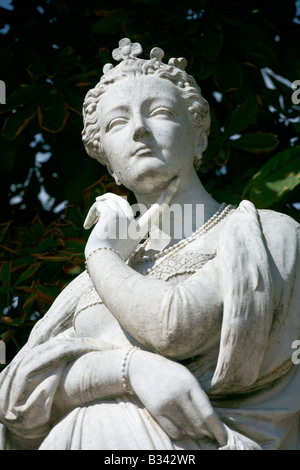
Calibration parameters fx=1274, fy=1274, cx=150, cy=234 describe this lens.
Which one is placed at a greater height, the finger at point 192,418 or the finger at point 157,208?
the finger at point 157,208

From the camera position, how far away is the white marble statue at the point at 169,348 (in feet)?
14.3

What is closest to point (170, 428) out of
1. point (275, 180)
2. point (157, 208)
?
point (157, 208)

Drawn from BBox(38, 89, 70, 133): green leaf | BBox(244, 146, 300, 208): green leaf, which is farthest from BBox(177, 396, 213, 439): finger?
BBox(38, 89, 70, 133): green leaf

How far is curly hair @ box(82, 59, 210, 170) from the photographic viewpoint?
17.4ft

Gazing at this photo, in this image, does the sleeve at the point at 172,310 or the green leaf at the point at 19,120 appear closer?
the sleeve at the point at 172,310

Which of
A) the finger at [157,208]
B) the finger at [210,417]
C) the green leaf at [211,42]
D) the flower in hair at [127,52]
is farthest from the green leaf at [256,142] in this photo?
the finger at [210,417]

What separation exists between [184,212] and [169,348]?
85 cm

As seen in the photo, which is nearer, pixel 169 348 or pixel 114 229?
pixel 169 348

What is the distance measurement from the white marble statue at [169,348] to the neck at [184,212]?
Answer: 0.09m

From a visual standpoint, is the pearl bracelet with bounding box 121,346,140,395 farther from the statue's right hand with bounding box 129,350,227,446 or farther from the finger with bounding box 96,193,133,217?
the finger with bounding box 96,193,133,217

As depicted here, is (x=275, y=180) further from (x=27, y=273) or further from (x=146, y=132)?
(x=146, y=132)

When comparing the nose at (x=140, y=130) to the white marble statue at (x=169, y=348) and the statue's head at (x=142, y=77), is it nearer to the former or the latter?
the white marble statue at (x=169, y=348)

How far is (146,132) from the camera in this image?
198 inches
